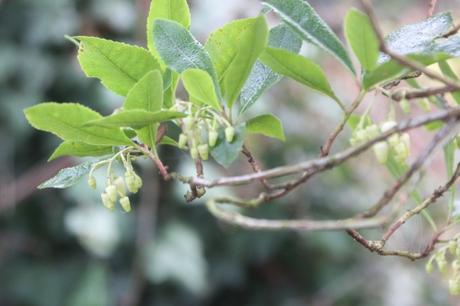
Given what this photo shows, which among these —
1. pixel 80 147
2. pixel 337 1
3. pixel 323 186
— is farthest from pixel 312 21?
pixel 337 1

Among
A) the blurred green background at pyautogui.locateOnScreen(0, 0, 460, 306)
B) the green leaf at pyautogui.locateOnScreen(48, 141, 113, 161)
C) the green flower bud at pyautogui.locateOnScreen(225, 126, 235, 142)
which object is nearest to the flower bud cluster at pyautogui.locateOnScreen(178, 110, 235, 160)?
the green flower bud at pyautogui.locateOnScreen(225, 126, 235, 142)

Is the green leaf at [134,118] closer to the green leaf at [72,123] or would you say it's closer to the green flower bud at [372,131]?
the green leaf at [72,123]

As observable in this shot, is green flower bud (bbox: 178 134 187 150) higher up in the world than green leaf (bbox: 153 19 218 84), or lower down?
lower down

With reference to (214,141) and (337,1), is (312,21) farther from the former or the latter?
(337,1)

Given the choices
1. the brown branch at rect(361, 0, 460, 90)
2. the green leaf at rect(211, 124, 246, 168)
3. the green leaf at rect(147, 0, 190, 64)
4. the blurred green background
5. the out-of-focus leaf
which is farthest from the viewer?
the blurred green background

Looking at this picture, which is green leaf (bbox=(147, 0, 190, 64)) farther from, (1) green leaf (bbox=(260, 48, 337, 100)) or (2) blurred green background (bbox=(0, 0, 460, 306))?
(2) blurred green background (bbox=(0, 0, 460, 306))

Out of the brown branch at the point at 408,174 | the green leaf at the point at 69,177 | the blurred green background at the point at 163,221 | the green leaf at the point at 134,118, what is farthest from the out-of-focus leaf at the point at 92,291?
the brown branch at the point at 408,174
